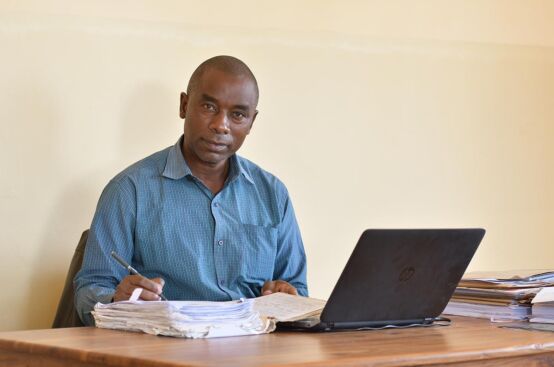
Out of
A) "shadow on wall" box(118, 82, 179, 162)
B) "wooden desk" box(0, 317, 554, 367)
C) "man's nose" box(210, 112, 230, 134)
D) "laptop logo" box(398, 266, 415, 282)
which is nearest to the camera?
"wooden desk" box(0, 317, 554, 367)

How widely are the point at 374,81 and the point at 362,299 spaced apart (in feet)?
4.61

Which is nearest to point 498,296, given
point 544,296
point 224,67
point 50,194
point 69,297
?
point 544,296

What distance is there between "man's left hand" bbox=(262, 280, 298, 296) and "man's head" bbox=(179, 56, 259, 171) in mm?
337

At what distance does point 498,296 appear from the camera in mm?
2176

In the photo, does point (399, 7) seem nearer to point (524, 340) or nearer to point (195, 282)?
point (195, 282)

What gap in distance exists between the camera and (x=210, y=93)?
2387mm

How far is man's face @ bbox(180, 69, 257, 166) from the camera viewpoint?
2.37m

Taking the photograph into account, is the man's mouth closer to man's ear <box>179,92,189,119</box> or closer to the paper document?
man's ear <box>179,92,189,119</box>

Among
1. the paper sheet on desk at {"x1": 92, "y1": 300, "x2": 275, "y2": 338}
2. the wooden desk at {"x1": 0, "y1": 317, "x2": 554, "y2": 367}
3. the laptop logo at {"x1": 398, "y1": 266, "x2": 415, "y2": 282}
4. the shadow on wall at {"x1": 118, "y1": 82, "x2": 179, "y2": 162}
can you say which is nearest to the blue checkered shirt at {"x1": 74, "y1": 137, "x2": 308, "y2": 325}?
the shadow on wall at {"x1": 118, "y1": 82, "x2": 179, "y2": 162}

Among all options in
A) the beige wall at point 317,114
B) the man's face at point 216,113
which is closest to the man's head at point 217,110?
the man's face at point 216,113

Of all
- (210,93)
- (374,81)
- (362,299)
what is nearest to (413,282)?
(362,299)

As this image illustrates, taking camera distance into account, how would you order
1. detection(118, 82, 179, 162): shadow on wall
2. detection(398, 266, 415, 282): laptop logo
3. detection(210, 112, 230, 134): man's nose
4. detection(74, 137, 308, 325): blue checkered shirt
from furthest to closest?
detection(118, 82, 179, 162): shadow on wall
detection(210, 112, 230, 134): man's nose
detection(74, 137, 308, 325): blue checkered shirt
detection(398, 266, 415, 282): laptop logo

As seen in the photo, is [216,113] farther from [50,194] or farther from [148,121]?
[50,194]

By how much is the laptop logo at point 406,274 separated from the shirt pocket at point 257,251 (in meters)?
0.63
